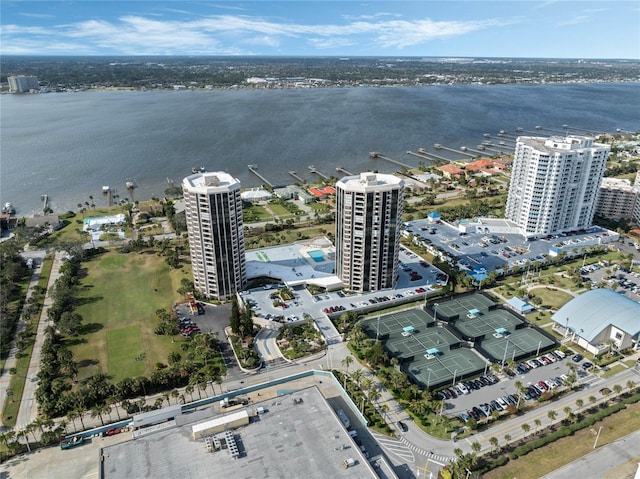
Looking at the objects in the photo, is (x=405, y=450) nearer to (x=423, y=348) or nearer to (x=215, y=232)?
(x=423, y=348)

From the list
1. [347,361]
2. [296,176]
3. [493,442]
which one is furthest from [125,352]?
[296,176]

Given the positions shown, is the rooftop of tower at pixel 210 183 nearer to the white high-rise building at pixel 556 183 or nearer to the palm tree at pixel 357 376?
the palm tree at pixel 357 376

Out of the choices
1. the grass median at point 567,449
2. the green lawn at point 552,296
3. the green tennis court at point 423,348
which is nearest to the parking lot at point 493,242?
the green lawn at point 552,296

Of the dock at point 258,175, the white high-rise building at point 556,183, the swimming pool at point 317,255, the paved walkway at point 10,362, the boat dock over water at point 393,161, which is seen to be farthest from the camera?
the boat dock over water at point 393,161

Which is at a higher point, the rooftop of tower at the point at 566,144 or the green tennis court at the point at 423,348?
the rooftop of tower at the point at 566,144

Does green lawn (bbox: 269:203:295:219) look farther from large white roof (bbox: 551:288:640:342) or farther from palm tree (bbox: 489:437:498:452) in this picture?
palm tree (bbox: 489:437:498:452)

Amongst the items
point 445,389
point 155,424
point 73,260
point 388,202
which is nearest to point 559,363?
point 445,389

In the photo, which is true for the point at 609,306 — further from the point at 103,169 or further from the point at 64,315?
the point at 103,169
